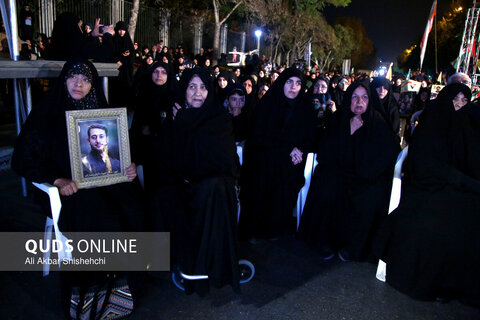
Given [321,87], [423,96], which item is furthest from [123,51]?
[423,96]

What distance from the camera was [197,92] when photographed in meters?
Answer: 3.09

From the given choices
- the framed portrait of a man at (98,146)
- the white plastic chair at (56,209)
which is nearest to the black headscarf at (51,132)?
the white plastic chair at (56,209)

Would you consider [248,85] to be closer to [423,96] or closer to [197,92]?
[197,92]

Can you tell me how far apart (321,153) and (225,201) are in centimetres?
137

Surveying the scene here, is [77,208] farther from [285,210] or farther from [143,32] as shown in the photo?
[143,32]

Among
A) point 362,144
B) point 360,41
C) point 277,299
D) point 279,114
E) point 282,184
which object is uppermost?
point 360,41

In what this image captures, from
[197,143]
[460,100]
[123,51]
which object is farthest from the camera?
[123,51]

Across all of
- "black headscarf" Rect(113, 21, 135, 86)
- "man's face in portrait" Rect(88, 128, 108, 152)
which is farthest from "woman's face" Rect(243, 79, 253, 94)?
"man's face in portrait" Rect(88, 128, 108, 152)

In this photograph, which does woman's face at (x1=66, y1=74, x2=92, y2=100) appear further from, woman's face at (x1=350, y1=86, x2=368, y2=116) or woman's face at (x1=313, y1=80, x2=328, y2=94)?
woman's face at (x1=313, y1=80, x2=328, y2=94)

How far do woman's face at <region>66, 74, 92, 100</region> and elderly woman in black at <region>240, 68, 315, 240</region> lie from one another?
1731 millimetres

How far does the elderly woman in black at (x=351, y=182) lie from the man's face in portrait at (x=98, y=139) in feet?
6.51

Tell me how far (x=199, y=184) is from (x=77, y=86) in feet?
3.86

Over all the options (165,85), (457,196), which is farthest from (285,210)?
(165,85)

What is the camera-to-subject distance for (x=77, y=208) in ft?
8.71
